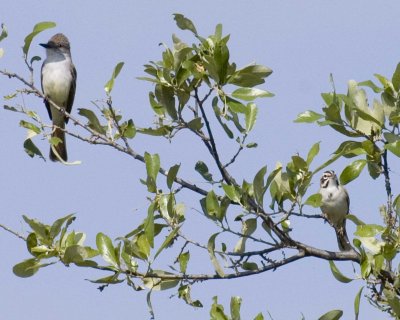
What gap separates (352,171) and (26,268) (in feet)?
5.42

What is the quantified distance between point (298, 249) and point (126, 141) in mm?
1059

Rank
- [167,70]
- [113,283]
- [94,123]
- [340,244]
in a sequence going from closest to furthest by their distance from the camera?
[113,283] < [167,70] < [94,123] < [340,244]

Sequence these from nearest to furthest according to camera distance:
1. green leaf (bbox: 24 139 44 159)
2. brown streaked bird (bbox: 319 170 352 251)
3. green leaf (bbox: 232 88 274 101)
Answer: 1. green leaf (bbox: 232 88 274 101)
2. green leaf (bbox: 24 139 44 159)
3. brown streaked bird (bbox: 319 170 352 251)

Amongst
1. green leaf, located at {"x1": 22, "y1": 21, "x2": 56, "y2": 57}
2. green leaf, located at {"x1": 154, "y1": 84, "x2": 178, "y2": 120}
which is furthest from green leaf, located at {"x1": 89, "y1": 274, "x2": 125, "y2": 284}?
green leaf, located at {"x1": 22, "y1": 21, "x2": 56, "y2": 57}

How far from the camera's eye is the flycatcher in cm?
1053

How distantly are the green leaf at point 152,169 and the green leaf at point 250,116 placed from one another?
1.78ft

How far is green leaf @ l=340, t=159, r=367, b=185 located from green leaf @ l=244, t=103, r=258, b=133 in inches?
21.2

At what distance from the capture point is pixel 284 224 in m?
4.23

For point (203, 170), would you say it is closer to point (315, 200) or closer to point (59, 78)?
point (315, 200)

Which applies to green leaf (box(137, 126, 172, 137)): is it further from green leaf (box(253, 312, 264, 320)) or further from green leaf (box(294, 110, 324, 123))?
green leaf (box(253, 312, 264, 320))

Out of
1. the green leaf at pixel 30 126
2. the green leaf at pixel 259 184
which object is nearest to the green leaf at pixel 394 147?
the green leaf at pixel 259 184

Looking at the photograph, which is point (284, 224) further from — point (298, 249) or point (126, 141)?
point (126, 141)

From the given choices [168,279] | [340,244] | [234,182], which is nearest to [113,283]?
[168,279]

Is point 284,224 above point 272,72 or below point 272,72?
below
